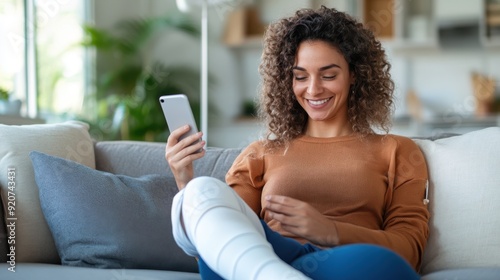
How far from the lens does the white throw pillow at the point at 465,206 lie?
6.54ft

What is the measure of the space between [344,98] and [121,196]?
0.66 metres

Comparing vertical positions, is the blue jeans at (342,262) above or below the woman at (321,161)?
below

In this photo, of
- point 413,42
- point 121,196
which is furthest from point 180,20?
point 121,196

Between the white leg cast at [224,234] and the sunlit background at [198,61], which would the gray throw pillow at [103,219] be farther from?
the sunlit background at [198,61]

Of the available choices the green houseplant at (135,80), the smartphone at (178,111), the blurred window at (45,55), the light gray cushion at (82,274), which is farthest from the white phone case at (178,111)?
the green houseplant at (135,80)

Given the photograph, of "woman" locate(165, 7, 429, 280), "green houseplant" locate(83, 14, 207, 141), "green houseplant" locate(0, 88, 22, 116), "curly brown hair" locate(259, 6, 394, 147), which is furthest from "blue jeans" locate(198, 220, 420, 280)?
"green houseplant" locate(83, 14, 207, 141)

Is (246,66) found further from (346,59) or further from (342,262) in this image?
(342,262)

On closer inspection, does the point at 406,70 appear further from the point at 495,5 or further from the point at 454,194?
the point at 454,194

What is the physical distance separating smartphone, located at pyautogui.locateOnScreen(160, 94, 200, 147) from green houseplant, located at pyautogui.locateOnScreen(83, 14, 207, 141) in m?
3.31

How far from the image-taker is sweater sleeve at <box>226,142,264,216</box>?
6.70 feet

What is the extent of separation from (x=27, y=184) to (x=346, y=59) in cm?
95

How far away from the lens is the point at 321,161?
1.99 meters

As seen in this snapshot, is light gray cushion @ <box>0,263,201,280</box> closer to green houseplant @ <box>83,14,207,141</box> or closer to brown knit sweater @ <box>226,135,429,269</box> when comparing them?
brown knit sweater @ <box>226,135,429,269</box>

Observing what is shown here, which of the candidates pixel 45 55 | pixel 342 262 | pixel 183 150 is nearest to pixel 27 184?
pixel 183 150
